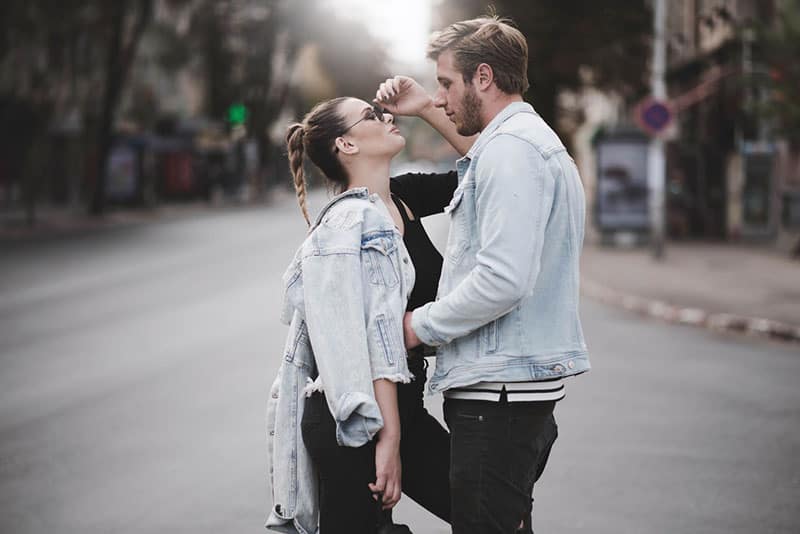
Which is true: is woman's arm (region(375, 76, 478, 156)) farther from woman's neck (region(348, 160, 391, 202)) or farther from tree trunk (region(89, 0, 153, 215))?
tree trunk (region(89, 0, 153, 215))

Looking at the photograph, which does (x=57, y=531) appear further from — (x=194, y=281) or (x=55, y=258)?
(x=55, y=258)

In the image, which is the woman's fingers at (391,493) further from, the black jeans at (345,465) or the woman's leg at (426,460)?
the woman's leg at (426,460)

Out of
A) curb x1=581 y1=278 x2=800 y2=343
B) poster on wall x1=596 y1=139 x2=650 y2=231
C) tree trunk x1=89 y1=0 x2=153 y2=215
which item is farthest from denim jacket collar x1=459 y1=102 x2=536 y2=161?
tree trunk x1=89 y1=0 x2=153 y2=215

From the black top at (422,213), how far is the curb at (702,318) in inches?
328

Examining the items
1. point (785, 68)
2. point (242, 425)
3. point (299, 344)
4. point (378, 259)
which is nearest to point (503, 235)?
point (378, 259)

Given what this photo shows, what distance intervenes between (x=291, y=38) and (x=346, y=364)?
52602 mm

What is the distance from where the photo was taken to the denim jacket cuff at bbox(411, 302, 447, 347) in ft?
9.45

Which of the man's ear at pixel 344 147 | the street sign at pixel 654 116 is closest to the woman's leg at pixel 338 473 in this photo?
the man's ear at pixel 344 147

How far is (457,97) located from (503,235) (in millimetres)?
417

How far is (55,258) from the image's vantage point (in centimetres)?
2062

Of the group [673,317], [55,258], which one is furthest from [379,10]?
[673,317]

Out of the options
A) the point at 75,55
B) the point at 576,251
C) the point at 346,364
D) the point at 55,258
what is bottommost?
the point at 55,258

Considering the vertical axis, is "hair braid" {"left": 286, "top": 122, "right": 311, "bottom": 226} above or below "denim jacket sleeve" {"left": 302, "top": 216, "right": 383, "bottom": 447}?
above

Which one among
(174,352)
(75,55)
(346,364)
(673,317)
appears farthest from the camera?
(75,55)
